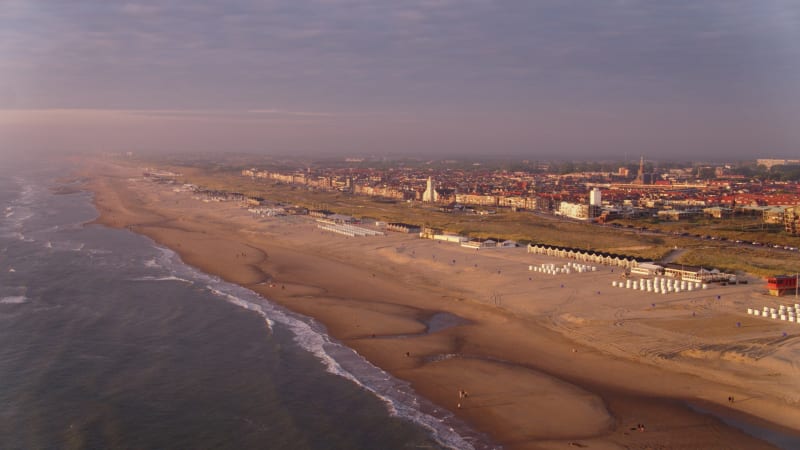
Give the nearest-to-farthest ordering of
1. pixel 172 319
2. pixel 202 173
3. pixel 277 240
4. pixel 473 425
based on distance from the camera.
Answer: pixel 473 425 < pixel 172 319 < pixel 277 240 < pixel 202 173

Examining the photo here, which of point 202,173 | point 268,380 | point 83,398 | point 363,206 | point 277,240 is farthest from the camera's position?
point 202,173

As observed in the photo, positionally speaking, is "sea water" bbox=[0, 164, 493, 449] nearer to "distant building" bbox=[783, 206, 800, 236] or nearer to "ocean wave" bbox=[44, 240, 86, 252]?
"ocean wave" bbox=[44, 240, 86, 252]

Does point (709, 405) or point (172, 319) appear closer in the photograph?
point (709, 405)

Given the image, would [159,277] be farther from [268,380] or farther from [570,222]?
[570,222]

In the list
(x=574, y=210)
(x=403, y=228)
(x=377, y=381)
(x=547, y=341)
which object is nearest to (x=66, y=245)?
(x=403, y=228)

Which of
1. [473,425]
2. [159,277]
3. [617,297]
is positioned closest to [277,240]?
[159,277]

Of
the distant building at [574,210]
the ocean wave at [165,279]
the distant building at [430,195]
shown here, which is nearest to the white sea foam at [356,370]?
the ocean wave at [165,279]
